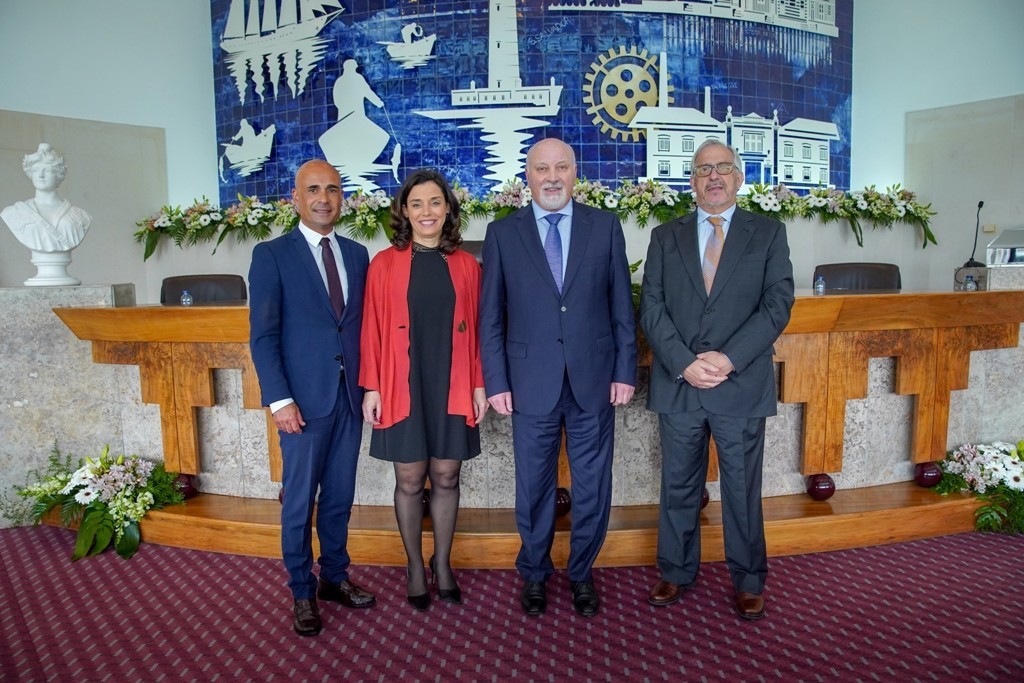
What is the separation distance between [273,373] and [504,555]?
47.3 inches

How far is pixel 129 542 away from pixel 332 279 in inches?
65.0

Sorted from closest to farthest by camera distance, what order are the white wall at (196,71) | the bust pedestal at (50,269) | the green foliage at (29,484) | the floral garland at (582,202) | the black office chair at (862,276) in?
the green foliage at (29,484), the bust pedestal at (50,269), the black office chair at (862,276), the floral garland at (582,202), the white wall at (196,71)

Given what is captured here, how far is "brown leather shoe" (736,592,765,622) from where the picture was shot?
6.91ft

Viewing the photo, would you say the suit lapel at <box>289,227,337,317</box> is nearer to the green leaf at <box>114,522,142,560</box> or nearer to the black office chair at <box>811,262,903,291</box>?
the green leaf at <box>114,522,142,560</box>

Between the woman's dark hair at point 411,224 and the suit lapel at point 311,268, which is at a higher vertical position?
the woman's dark hair at point 411,224

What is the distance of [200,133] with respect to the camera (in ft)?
23.1

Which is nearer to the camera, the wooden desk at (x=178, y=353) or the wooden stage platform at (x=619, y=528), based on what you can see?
the wooden stage platform at (x=619, y=528)

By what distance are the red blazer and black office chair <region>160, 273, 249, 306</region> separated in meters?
2.53

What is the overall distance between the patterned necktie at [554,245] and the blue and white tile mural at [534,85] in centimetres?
430

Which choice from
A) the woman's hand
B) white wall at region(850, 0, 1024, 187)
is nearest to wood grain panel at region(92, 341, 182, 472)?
the woman's hand

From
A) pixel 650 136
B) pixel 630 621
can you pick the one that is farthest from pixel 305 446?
pixel 650 136

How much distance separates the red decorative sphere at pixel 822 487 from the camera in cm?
279

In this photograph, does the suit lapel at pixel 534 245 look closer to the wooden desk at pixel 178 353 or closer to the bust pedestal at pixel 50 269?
the wooden desk at pixel 178 353

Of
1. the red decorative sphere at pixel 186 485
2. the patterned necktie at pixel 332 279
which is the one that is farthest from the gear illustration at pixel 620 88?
the red decorative sphere at pixel 186 485
